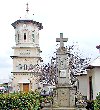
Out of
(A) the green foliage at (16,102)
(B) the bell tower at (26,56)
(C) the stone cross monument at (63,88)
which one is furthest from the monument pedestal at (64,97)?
(B) the bell tower at (26,56)

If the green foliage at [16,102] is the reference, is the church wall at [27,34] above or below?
above

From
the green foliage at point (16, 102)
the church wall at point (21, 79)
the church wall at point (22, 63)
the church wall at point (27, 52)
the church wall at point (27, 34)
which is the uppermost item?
the church wall at point (27, 34)

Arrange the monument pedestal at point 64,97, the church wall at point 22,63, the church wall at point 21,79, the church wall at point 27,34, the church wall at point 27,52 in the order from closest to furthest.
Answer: the monument pedestal at point 64,97, the church wall at point 21,79, the church wall at point 22,63, the church wall at point 27,52, the church wall at point 27,34

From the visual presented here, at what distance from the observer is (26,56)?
168 feet

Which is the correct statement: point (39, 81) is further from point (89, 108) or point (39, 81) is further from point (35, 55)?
point (89, 108)

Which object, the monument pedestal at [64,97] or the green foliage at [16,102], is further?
the monument pedestal at [64,97]

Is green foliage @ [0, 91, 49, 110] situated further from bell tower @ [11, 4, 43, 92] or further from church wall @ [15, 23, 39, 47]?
church wall @ [15, 23, 39, 47]

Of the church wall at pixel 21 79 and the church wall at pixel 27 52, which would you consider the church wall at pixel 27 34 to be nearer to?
the church wall at pixel 27 52

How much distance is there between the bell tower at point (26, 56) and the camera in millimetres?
50562

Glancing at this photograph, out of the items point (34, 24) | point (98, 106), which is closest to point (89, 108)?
point (98, 106)

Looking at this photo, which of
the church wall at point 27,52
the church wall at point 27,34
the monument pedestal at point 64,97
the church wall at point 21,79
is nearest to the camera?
the monument pedestal at point 64,97

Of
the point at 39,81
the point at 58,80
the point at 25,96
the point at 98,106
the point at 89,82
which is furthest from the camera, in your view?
the point at 39,81

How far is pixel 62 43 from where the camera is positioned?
24.1 m

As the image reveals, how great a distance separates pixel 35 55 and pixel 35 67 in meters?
1.67
